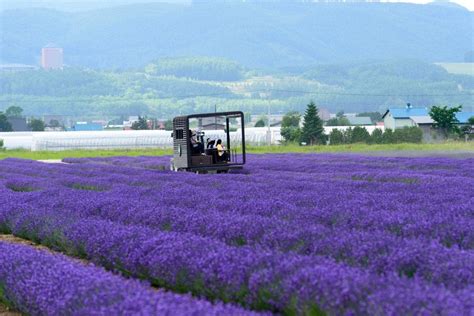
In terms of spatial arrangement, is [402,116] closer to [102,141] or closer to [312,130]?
[312,130]

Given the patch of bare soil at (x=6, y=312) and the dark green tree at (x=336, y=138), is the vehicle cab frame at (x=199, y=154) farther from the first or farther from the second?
the dark green tree at (x=336, y=138)

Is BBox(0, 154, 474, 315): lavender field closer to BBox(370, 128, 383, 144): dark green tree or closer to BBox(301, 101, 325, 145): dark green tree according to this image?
BBox(370, 128, 383, 144): dark green tree

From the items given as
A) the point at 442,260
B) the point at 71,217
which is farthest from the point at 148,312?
the point at 71,217

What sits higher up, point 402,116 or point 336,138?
point 402,116

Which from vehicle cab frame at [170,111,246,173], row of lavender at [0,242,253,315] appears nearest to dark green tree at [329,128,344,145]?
vehicle cab frame at [170,111,246,173]

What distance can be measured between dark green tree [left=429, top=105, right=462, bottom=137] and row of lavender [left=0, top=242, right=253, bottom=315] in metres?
64.2

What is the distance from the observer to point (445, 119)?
7075cm

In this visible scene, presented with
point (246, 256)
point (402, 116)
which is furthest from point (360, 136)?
point (246, 256)

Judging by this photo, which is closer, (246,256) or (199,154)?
(246,256)

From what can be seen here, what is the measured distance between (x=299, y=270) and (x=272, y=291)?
0.85 ft

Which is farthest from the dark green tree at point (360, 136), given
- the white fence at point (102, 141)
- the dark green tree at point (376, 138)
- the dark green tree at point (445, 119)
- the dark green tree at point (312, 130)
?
the white fence at point (102, 141)

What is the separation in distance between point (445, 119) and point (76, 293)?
2624 inches

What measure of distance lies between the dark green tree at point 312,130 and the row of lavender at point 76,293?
70906mm

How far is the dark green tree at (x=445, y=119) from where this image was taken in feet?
231
